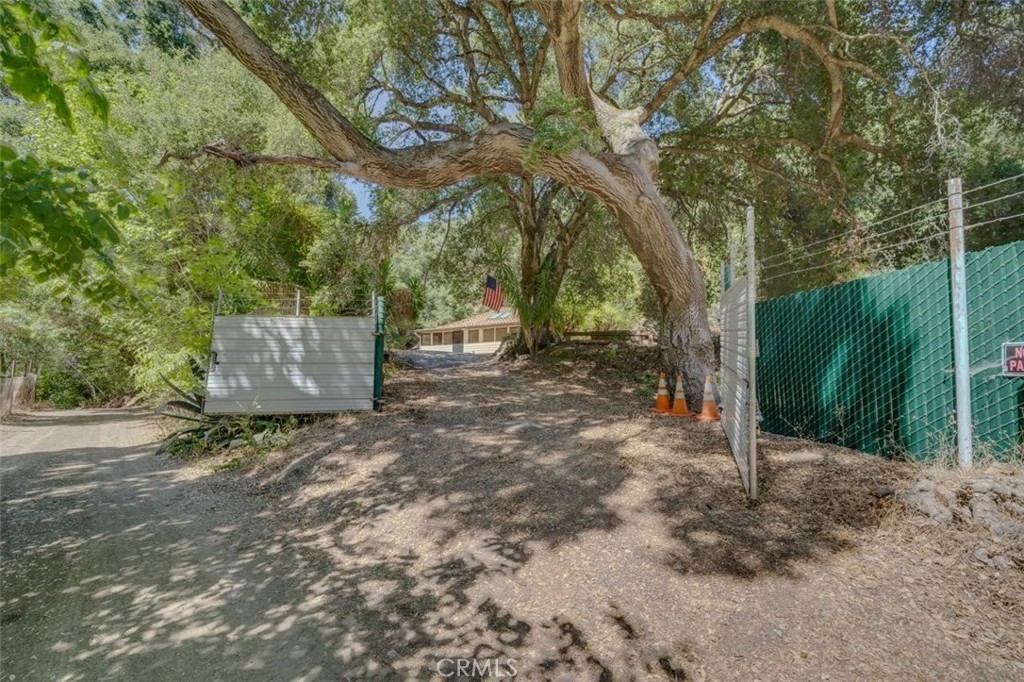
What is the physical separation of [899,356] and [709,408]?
1924 millimetres

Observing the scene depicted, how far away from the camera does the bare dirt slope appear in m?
2.27

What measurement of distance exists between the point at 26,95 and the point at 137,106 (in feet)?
34.5

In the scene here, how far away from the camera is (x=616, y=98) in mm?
11812

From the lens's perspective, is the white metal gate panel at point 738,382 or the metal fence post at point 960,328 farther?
the white metal gate panel at point 738,382

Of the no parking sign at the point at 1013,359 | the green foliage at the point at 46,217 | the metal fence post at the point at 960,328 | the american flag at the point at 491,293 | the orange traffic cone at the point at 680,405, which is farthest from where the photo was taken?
the american flag at the point at 491,293

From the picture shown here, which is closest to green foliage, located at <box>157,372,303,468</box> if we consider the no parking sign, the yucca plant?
the yucca plant

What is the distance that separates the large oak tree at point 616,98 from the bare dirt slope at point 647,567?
2.62 meters

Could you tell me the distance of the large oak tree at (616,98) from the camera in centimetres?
541

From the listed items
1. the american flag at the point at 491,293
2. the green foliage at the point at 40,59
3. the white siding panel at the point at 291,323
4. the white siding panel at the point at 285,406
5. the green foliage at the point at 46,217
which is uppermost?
the american flag at the point at 491,293

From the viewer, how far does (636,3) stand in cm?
693

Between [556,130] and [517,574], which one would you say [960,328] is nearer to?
[517,574]

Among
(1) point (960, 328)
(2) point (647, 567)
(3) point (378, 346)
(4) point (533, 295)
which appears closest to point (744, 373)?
(1) point (960, 328)

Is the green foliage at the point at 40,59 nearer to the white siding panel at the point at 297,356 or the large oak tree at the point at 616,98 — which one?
the large oak tree at the point at 616,98

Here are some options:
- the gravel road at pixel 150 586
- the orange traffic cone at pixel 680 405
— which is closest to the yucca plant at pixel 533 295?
the orange traffic cone at pixel 680 405
